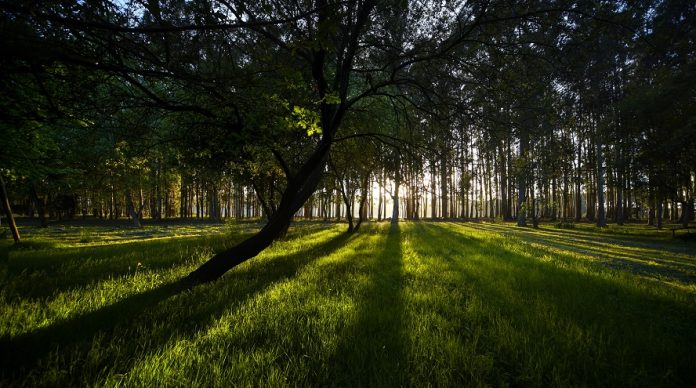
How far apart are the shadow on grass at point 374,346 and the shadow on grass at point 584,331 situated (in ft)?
3.16

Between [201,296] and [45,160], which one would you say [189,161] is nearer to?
[201,296]

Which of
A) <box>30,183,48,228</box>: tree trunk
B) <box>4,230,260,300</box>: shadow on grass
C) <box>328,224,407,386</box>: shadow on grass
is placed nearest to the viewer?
<box>328,224,407,386</box>: shadow on grass

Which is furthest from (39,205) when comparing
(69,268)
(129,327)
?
(129,327)

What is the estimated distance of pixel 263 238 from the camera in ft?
19.4

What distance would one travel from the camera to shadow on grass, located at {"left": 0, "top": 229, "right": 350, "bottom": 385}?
2551 millimetres

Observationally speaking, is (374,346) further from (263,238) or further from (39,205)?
(39,205)

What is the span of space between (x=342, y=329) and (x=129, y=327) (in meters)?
2.59

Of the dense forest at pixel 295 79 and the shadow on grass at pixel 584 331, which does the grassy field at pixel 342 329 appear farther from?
the dense forest at pixel 295 79

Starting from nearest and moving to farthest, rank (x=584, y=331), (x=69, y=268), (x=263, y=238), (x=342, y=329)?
(x=342, y=329), (x=584, y=331), (x=263, y=238), (x=69, y=268)

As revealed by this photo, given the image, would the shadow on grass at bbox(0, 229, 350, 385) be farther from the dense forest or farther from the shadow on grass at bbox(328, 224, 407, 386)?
the shadow on grass at bbox(328, 224, 407, 386)

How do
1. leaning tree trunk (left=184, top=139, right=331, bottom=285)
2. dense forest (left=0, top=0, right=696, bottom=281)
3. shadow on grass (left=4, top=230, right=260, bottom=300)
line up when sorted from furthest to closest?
1. leaning tree trunk (left=184, top=139, right=331, bottom=285)
2. shadow on grass (left=4, top=230, right=260, bottom=300)
3. dense forest (left=0, top=0, right=696, bottom=281)

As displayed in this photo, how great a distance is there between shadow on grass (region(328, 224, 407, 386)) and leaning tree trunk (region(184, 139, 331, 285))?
239 cm

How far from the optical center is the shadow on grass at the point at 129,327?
255 centimetres

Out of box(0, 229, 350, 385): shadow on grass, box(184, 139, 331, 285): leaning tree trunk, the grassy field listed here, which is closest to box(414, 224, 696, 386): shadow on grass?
the grassy field
